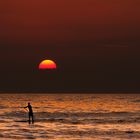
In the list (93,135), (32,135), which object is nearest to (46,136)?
(32,135)

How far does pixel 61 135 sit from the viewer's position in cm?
3328

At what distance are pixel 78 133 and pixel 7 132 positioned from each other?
16.2 ft

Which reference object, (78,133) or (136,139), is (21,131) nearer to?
(78,133)

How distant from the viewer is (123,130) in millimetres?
37469

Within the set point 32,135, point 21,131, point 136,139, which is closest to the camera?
point 136,139

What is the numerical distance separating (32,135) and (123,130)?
25.5 ft

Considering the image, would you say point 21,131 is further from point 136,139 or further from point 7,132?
point 136,139

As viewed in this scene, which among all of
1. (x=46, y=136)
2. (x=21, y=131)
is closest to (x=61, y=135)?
(x=46, y=136)

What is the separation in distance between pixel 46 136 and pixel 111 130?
6541 millimetres

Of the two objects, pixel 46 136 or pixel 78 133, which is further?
pixel 78 133

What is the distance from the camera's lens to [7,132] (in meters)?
34.8

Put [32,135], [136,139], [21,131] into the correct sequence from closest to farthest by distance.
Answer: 1. [136,139]
2. [32,135]
3. [21,131]

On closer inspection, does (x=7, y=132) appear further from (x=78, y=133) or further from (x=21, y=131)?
(x=78, y=133)

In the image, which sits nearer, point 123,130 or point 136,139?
point 136,139
